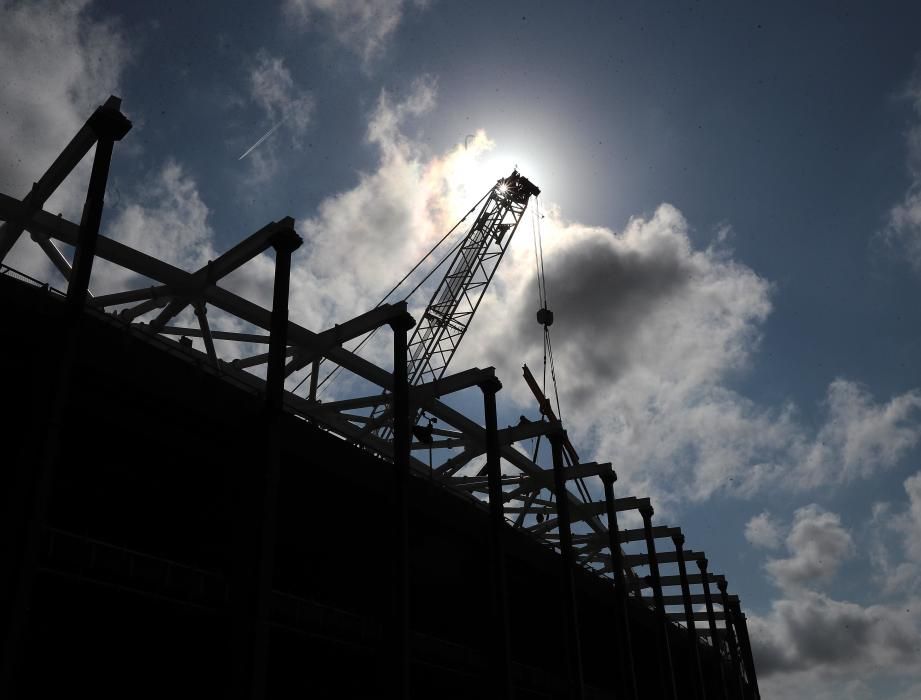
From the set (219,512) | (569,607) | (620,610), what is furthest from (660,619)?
(219,512)

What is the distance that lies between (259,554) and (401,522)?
20.2ft

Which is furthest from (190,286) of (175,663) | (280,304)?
(175,663)

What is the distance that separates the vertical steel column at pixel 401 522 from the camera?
24.1m

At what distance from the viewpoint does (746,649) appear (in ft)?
267

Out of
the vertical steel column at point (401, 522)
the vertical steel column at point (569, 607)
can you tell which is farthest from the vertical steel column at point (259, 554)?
the vertical steel column at point (569, 607)

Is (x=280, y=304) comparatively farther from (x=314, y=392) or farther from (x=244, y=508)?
(x=314, y=392)

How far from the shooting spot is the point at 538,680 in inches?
1350

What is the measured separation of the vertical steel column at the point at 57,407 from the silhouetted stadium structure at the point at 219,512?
41mm

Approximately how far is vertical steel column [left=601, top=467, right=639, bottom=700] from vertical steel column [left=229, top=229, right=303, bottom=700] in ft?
81.4

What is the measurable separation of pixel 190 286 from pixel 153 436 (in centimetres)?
709

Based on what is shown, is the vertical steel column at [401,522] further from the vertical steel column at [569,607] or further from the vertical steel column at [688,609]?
the vertical steel column at [688,609]

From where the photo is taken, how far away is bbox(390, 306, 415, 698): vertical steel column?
24.1 metres

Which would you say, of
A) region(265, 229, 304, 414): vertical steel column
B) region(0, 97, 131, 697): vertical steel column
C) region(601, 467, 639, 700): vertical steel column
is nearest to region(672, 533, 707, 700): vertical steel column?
region(601, 467, 639, 700): vertical steel column

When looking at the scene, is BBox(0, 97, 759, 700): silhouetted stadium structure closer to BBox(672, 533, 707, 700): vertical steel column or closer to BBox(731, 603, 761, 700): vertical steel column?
BBox(672, 533, 707, 700): vertical steel column
